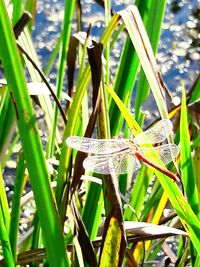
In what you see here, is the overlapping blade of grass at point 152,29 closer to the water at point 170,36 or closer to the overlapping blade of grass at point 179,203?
the overlapping blade of grass at point 179,203

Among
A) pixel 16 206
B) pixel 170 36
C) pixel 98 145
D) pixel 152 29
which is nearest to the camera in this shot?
pixel 98 145

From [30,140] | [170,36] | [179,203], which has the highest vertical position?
[30,140]

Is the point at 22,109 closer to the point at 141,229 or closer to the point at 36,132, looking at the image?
the point at 36,132

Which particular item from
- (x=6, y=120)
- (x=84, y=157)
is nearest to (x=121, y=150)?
(x=84, y=157)

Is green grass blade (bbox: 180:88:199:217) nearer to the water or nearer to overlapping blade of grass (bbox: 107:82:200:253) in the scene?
overlapping blade of grass (bbox: 107:82:200:253)

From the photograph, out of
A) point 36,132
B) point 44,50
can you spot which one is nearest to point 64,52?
point 36,132

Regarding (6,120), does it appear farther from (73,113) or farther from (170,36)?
(170,36)

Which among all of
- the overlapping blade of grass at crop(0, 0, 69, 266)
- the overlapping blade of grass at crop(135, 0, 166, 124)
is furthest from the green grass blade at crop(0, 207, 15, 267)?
the overlapping blade of grass at crop(135, 0, 166, 124)
